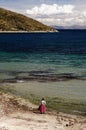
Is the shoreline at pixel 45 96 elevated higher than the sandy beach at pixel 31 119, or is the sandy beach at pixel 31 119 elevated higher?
the sandy beach at pixel 31 119

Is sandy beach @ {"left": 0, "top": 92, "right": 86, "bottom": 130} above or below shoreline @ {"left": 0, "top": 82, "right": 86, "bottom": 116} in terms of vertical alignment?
above

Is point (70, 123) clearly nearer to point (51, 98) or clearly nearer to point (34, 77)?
point (51, 98)

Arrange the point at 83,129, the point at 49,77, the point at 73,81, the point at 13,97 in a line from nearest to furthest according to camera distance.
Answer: the point at 83,129
the point at 13,97
the point at 73,81
the point at 49,77

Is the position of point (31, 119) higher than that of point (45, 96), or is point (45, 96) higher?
point (31, 119)

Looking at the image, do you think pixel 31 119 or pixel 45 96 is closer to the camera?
pixel 31 119

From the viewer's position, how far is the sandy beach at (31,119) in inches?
1348

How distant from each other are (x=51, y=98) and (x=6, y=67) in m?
33.8

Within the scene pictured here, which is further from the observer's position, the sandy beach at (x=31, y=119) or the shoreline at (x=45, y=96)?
the shoreline at (x=45, y=96)

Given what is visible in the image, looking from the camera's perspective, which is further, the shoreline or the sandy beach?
the shoreline

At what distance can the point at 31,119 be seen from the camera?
37.1m

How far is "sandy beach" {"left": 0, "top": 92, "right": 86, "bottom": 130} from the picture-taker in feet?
112

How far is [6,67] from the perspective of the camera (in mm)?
80500

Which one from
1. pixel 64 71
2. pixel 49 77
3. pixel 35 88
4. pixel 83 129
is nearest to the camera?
pixel 83 129

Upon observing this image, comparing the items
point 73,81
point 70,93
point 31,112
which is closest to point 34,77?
point 73,81
